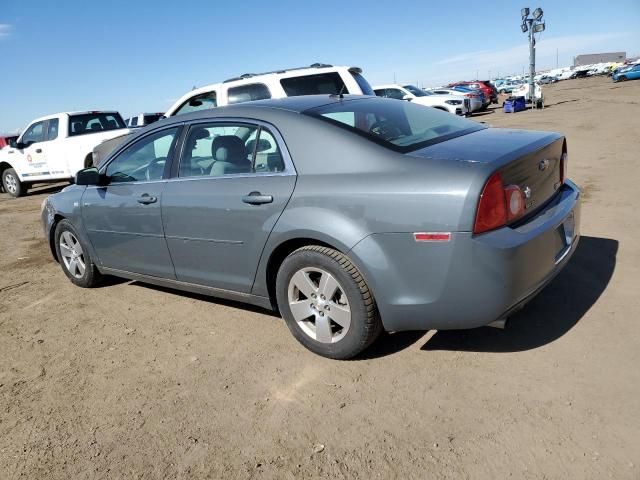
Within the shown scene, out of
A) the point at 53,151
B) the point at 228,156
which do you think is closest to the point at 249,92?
the point at 228,156

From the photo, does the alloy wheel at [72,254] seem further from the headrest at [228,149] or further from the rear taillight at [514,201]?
the rear taillight at [514,201]

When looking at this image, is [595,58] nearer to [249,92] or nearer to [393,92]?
[393,92]

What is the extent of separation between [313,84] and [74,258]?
4.64 m

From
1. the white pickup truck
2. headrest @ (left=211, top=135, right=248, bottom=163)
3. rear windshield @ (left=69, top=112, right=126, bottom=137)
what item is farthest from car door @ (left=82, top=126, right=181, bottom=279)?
rear windshield @ (left=69, top=112, right=126, bottom=137)

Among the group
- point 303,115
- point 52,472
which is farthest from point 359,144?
point 52,472

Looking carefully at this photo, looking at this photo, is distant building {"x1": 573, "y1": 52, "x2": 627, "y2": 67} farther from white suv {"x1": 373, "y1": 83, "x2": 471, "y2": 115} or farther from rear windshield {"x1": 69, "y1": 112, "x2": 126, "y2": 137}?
rear windshield {"x1": 69, "y1": 112, "x2": 126, "y2": 137}

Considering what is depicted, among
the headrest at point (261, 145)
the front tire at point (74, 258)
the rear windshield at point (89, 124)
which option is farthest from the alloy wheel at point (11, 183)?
the headrest at point (261, 145)

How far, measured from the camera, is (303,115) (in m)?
3.21

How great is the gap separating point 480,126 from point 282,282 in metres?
1.86

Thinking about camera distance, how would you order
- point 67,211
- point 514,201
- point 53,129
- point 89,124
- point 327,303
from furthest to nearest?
point 53,129, point 89,124, point 67,211, point 327,303, point 514,201

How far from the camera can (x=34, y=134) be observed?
39.2 feet

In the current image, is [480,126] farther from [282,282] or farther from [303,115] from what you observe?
[282,282]

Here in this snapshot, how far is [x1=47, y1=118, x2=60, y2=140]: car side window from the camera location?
11312 millimetres

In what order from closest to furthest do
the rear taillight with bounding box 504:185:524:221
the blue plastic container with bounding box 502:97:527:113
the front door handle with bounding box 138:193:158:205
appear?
the rear taillight with bounding box 504:185:524:221
the front door handle with bounding box 138:193:158:205
the blue plastic container with bounding box 502:97:527:113
